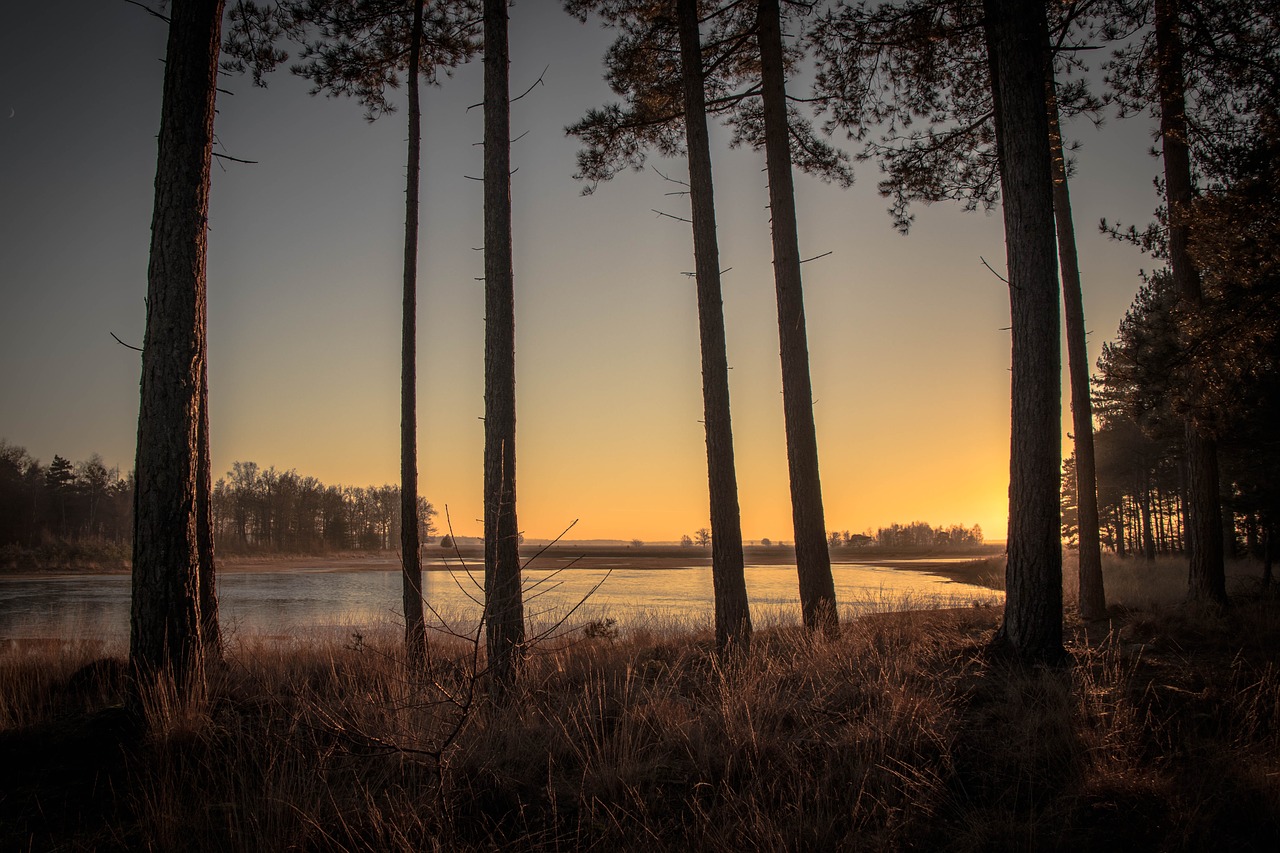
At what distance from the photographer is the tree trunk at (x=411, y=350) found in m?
8.87

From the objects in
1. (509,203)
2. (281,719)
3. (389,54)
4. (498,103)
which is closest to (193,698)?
(281,719)

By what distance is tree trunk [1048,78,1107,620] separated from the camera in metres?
10.2

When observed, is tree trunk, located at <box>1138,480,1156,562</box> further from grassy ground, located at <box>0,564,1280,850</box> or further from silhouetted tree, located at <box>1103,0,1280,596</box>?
grassy ground, located at <box>0,564,1280,850</box>

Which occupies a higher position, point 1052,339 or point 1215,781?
point 1052,339

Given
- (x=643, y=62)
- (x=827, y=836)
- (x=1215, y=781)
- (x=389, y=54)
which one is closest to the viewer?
(x=827, y=836)

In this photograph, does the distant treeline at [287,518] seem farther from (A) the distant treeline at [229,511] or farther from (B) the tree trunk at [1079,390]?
(B) the tree trunk at [1079,390]

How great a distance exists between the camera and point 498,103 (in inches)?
269

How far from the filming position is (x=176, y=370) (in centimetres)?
Result: 502

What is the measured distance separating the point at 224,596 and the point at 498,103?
22.1 meters

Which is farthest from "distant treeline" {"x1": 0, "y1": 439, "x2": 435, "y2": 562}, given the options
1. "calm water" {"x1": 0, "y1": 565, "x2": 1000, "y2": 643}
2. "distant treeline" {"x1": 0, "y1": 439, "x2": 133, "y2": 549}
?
"calm water" {"x1": 0, "y1": 565, "x2": 1000, "y2": 643}

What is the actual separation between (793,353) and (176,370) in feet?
21.8

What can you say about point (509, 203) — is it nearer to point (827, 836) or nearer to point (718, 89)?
point (718, 89)

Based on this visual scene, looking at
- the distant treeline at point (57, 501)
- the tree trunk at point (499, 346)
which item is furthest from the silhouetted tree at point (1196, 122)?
the distant treeline at point (57, 501)

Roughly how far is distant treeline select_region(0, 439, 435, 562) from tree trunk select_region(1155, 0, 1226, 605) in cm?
5238
